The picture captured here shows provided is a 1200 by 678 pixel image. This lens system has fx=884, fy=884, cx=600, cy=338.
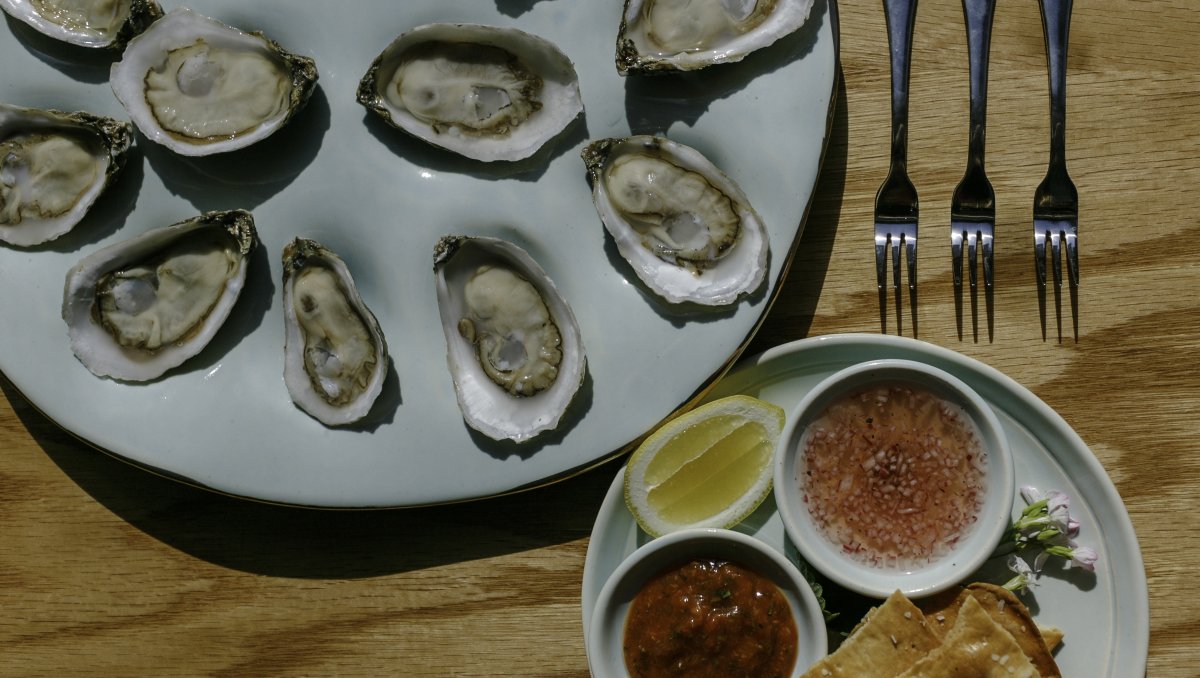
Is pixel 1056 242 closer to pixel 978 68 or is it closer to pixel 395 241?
pixel 978 68

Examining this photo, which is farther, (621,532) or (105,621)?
(105,621)

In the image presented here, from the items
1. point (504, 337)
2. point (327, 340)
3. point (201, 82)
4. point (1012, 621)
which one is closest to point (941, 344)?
point (1012, 621)

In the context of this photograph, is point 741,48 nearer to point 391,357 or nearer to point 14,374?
point 391,357

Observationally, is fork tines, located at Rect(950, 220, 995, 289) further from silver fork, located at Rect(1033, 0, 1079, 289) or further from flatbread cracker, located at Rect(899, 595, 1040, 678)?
flatbread cracker, located at Rect(899, 595, 1040, 678)

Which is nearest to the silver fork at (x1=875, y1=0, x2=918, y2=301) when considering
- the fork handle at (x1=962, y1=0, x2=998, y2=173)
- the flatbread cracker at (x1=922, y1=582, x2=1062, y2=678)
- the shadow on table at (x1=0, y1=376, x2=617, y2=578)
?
the fork handle at (x1=962, y1=0, x2=998, y2=173)

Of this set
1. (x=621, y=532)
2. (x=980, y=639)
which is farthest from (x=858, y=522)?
(x=621, y=532)
